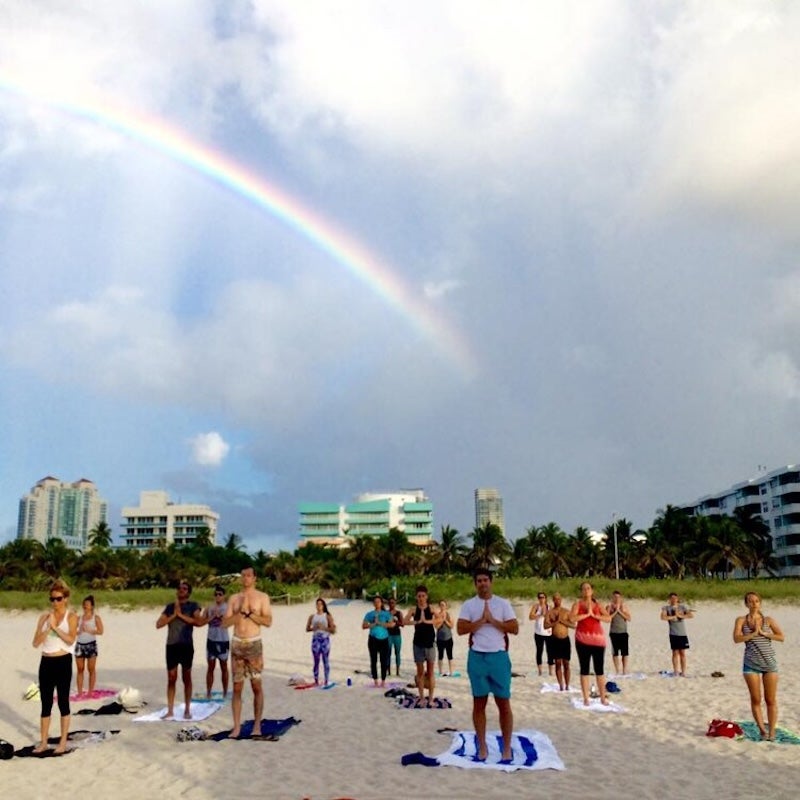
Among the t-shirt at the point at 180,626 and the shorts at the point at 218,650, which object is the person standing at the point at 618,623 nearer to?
the shorts at the point at 218,650

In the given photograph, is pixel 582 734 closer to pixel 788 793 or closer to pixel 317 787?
pixel 788 793

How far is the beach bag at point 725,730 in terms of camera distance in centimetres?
888

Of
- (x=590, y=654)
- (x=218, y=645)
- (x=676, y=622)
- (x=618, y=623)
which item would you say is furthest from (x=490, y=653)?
(x=676, y=622)

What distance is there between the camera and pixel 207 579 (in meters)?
55.8

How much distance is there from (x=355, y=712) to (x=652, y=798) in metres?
5.47

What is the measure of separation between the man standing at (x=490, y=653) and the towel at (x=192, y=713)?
450cm

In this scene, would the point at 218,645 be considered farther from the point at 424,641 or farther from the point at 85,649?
the point at 424,641

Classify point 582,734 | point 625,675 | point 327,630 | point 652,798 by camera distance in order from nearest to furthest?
point 652,798
point 582,734
point 327,630
point 625,675

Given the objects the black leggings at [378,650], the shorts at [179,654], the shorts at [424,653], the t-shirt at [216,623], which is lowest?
the black leggings at [378,650]

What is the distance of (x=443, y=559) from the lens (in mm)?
70312

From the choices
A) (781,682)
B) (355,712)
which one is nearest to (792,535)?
(781,682)

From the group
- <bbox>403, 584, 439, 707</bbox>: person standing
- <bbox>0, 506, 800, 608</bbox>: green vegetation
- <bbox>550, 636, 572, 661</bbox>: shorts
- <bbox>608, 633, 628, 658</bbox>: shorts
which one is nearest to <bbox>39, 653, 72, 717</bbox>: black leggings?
<bbox>403, 584, 439, 707</bbox>: person standing

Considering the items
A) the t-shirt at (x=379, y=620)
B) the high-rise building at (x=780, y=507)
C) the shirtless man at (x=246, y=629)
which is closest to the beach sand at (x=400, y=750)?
the shirtless man at (x=246, y=629)

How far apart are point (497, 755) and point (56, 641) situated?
4908 millimetres
